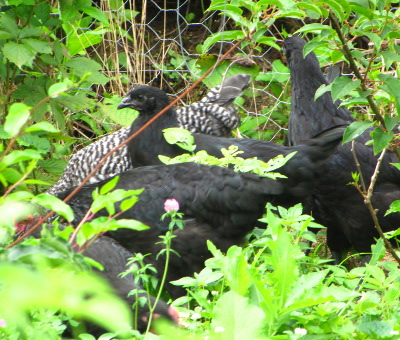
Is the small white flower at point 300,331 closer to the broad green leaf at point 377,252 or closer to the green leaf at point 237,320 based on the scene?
the green leaf at point 237,320

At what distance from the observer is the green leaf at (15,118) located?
84cm

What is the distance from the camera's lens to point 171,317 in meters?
1.90

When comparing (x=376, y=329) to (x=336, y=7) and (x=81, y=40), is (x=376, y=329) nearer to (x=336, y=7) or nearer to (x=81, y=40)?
(x=336, y=7)

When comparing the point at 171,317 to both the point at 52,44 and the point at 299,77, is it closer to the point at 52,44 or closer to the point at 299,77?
the point at 52,44

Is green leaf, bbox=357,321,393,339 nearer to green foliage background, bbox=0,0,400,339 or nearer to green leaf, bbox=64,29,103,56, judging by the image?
green foliage background, bbox=0,0,400,339

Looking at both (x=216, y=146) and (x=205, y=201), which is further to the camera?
(x=216, y=146)

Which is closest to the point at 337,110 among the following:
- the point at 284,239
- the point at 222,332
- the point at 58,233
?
the point at 284,239

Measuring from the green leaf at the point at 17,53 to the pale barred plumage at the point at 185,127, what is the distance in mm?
1229

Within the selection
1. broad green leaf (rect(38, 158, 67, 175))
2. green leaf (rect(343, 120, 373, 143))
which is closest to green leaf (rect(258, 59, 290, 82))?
broad green leaf (rect(38, 158, 67, 175))

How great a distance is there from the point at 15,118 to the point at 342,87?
136 cm

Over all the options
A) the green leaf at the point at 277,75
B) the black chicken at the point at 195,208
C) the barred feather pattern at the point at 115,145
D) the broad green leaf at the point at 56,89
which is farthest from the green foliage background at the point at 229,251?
the green leaf at the point at 277,75

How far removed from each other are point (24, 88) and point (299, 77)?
1.58m

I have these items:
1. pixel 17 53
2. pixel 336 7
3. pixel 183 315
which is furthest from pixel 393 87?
pixel 17 53

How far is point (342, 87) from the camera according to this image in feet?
6.59
